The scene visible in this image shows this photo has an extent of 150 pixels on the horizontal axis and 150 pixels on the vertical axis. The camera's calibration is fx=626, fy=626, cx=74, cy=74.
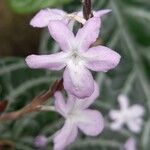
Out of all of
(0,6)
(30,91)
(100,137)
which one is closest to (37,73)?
(30,91)

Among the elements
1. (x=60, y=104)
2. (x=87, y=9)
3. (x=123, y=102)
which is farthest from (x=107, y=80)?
(x=87, y=9)

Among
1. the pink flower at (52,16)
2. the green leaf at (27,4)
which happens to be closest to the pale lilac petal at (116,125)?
the green leaf at (27,4)

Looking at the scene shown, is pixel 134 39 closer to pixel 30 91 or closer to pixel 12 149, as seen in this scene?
pixel 30 91

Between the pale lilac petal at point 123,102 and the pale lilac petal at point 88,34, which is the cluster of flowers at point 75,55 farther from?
the pale lilac petal at point 123,102

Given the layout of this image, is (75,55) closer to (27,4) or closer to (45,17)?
(45,17)

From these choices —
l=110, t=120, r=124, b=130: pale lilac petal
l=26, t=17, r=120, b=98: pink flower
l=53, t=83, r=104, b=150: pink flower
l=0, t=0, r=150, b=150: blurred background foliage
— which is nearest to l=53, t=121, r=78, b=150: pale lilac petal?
l=53, t=83, r=104, b=150: pink flower

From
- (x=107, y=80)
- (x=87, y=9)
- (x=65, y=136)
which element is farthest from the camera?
(x=107, y=80)
